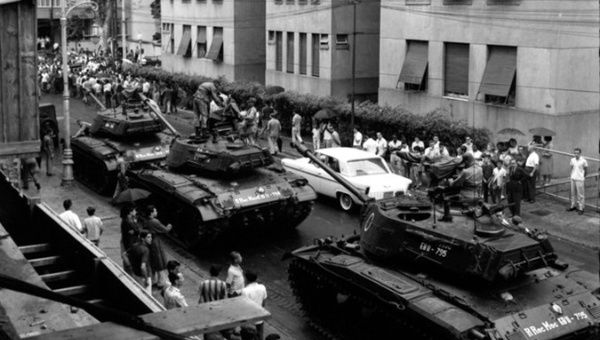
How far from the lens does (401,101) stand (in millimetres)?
30172

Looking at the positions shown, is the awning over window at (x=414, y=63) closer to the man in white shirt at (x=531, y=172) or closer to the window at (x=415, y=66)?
the window at (x=415, y=66)

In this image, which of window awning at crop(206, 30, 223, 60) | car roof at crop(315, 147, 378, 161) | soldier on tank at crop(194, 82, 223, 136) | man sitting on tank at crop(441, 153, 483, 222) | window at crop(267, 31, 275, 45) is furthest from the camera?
window awning at crop(206, 30, 223, 60)

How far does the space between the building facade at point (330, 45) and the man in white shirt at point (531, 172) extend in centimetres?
1314

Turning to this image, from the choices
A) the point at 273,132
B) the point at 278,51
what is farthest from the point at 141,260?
the point at 278,51

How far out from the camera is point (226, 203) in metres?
17.0

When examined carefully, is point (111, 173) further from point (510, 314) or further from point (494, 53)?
point (510, 314)

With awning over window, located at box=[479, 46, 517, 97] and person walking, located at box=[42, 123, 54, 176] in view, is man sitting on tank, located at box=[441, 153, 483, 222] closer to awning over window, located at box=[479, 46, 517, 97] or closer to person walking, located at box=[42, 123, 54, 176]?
awning over window, located at box=[479, 46, 517, 97]

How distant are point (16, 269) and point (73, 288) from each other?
51 cm

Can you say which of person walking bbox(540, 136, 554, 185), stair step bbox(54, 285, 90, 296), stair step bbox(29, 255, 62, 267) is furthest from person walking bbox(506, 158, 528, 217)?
stair step bbox(54, 285, 90, 296)

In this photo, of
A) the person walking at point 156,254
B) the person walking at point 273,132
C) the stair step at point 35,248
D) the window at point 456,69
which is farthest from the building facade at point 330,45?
the stair step at point 35,248

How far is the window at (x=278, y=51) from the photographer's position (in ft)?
124

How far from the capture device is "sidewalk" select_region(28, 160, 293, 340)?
15462 mm

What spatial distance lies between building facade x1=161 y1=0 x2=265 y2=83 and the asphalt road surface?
2120cm

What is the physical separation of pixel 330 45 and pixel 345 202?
560 inches
